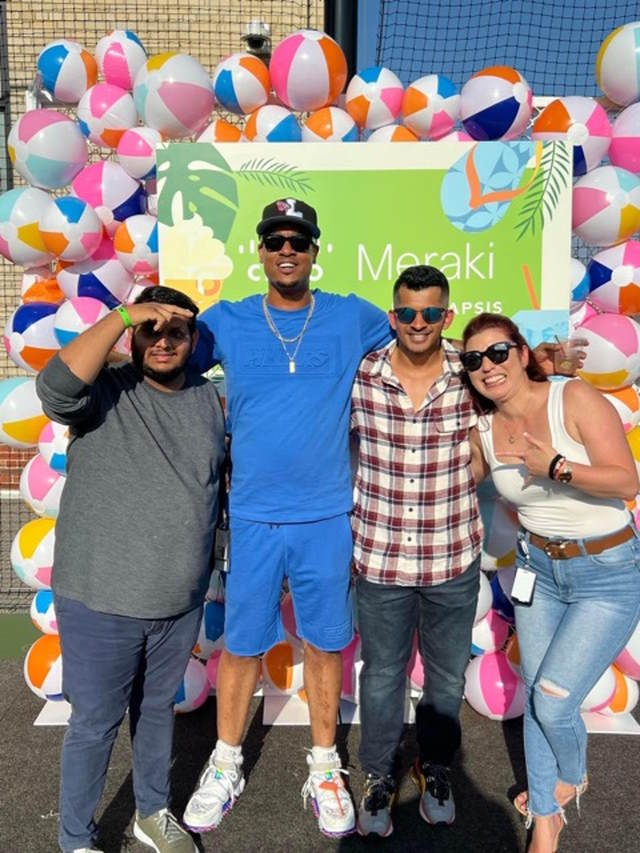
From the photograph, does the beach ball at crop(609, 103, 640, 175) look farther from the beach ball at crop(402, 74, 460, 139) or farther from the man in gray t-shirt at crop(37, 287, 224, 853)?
the man in gray t-shirt at crop(37, 287, 224, 853)

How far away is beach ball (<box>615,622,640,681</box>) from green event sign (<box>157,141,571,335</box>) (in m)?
1.40

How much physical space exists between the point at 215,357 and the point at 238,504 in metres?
0.52

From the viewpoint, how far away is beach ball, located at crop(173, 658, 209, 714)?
3193 millimetres

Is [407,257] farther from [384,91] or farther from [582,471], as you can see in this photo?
[582,471]

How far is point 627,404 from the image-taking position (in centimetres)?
316


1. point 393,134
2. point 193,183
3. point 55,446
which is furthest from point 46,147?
point 393,134

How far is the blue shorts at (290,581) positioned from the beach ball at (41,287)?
1.58 metres

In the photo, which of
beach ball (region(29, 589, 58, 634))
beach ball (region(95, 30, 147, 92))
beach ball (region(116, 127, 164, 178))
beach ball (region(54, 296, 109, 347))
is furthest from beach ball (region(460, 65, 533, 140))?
beach ball (region(29, 589, 58, 634))

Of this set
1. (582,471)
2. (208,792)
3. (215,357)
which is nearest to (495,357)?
(582,471)

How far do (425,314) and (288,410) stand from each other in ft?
1.84

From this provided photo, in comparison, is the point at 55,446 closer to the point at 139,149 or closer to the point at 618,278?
the point at 139,149

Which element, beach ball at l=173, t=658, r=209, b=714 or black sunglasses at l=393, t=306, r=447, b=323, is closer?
black sunglasses at l=393, t=306, r=447, b=323

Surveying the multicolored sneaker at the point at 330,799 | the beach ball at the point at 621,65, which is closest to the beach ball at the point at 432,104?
the beach ball at the point at 621,65

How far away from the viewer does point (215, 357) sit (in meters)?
2.54
